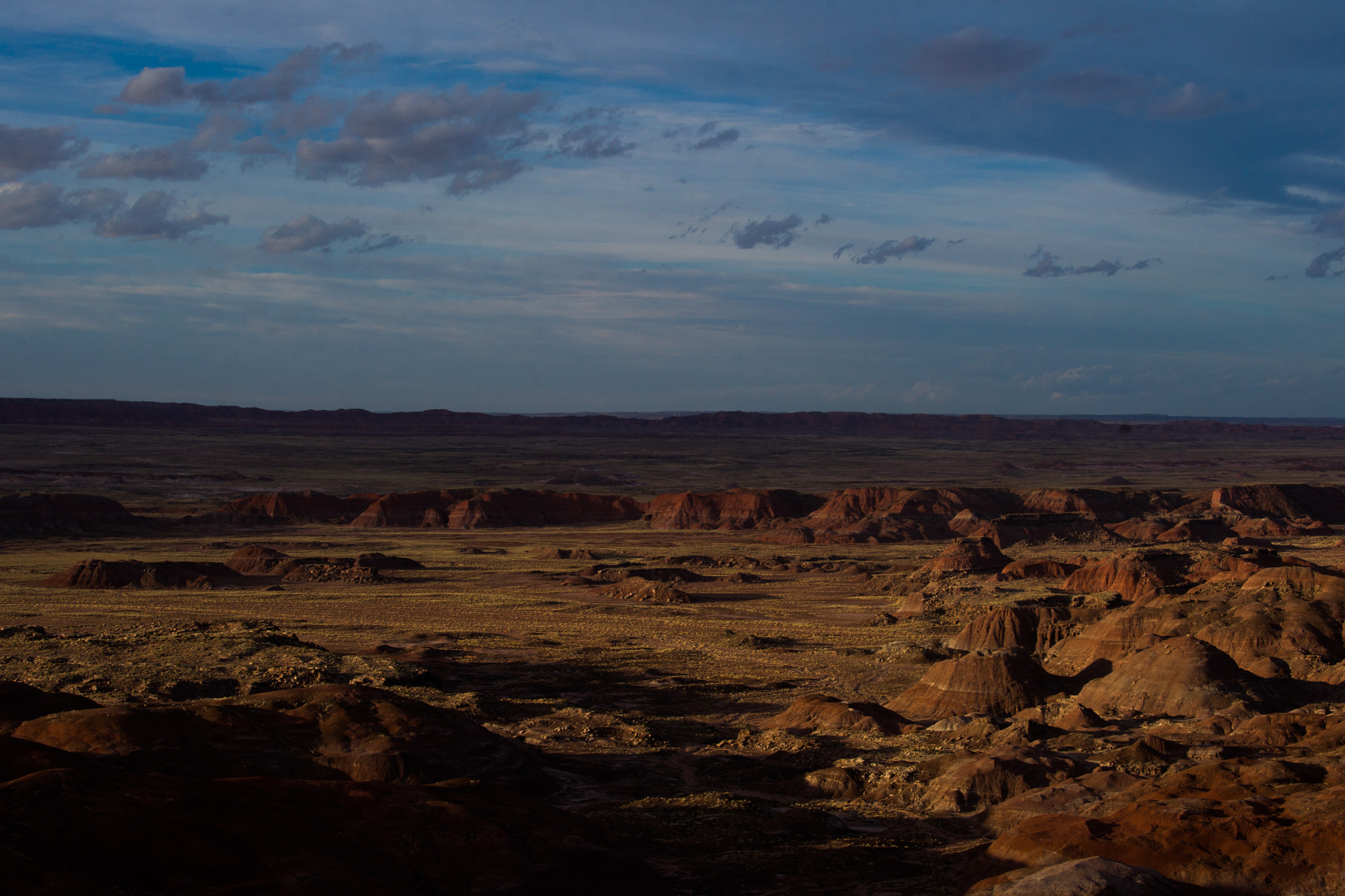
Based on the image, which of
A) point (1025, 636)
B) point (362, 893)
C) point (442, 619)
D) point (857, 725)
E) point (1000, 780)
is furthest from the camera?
point (442, 619)

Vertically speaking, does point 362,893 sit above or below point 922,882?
above

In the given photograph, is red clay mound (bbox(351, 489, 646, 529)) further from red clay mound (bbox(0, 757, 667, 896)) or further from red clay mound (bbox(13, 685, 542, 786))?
red clay mound (bbox(0, 757, 667, 896))

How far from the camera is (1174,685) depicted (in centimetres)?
3048

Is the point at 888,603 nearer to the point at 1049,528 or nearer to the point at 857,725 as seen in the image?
the point at 857,725

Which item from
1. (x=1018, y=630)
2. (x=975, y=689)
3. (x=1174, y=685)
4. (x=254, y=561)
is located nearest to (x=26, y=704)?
(x=975, y=689)

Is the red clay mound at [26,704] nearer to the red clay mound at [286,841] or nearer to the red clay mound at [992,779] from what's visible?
the red clay mound at [286,841]

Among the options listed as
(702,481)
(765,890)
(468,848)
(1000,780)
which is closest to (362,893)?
(468,848)

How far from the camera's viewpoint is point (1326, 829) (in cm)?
1555

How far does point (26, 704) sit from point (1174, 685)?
28.6m

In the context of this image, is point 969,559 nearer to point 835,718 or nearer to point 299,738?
point 835,718

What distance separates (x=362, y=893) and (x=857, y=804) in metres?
11.9

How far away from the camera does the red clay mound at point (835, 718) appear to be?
2848 centimetres

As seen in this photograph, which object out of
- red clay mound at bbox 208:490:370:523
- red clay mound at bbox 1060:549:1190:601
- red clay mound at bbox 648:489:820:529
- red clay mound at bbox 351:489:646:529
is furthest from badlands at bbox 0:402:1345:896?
red clay mound at bbox 648:489:820:529

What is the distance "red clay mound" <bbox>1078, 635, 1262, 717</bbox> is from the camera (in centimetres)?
2988
